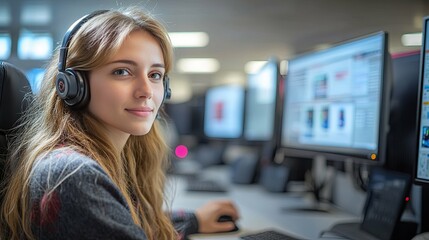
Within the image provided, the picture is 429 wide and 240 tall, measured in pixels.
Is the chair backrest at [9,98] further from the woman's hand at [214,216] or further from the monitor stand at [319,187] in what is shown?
the monitor stand at [319,187]

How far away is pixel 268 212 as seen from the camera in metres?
1.33

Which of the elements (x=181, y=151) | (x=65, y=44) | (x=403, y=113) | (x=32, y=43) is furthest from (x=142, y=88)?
(x=32, y=43)

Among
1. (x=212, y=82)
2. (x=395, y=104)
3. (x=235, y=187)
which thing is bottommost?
(x=235, y=187)

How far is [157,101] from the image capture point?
2.74 feet

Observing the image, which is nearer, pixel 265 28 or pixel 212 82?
pixel 265 28

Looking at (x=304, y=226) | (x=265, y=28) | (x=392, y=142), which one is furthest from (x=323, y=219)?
(x=265, y=28)

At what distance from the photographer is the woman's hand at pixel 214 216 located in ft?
3.43

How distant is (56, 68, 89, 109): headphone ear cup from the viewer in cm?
73

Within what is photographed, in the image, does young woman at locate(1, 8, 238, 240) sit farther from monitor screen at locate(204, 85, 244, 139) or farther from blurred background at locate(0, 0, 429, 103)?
blurred background at locate(0, 0, 429, 103)

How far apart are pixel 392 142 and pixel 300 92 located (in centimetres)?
38

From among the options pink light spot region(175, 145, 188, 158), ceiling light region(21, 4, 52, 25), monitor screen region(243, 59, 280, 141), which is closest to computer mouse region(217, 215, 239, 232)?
monitor screen region(243, 59, 280, 141)

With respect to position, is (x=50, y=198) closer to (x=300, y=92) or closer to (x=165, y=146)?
(x=165, y=146)

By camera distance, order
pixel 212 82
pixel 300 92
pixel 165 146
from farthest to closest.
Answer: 1. pixel 212 82
2. pixel 300 92
3. pixel 165 146

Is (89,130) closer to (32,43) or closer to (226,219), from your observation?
(226,219)
